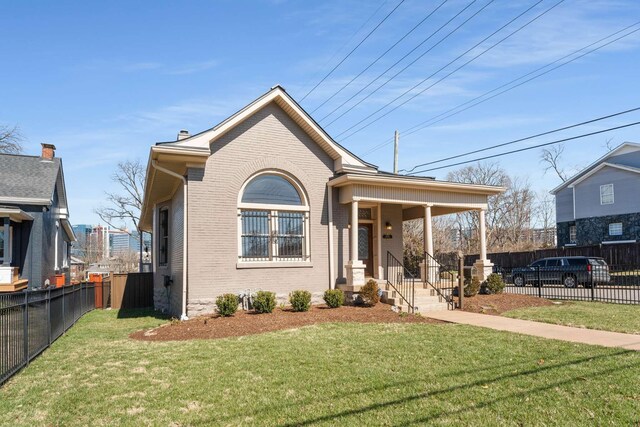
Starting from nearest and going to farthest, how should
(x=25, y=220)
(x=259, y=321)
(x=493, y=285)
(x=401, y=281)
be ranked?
(x=259, y=321)
(x=401, y=281)
(x=493, y=285)
(x=25, y=220)

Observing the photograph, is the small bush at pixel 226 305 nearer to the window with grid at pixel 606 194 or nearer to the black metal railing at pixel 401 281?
the black metal railing at pixel 401 281

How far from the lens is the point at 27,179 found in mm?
20328

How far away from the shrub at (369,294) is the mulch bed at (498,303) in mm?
2578

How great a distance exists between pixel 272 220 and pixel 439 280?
554 cm

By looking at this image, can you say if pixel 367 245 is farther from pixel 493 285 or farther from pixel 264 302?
pixel 264 302

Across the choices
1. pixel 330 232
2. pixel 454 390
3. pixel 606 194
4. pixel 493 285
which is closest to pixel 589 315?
pixel 493 285

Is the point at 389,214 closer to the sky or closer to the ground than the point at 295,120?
closer to the ground

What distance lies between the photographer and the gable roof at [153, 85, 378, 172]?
12.0 meters

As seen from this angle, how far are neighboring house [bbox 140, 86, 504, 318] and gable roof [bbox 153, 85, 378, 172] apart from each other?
29mm

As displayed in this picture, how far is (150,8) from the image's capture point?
11.9 m

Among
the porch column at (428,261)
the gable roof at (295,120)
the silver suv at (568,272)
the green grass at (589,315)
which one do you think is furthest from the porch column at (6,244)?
the silver suv at (568,272)

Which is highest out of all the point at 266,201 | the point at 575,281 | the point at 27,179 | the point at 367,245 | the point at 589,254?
the point at 27,179

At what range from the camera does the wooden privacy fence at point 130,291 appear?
18.4 meters

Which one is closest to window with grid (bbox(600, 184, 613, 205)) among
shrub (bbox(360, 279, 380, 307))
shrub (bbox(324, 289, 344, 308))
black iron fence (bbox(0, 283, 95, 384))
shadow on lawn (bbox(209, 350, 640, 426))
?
shrub (bbox(360, 279, 380, 307))
